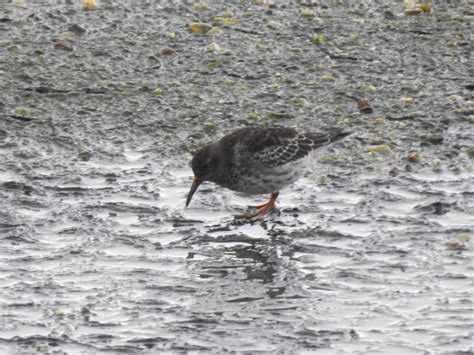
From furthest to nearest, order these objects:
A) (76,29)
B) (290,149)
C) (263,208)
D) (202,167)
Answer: (76,29) → (290,149) → (263,208) → (202,167)

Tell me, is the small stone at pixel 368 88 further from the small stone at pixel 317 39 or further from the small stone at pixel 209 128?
the small stone at pixel 209 128

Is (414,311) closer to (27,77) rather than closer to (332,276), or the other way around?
(332,276)

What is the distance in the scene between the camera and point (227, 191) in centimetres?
1136

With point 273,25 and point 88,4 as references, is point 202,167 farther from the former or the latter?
point 88,4

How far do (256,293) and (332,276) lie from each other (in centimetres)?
65

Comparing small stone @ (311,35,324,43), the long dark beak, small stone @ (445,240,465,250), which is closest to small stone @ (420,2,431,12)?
small stone @ (311,35,324,43)

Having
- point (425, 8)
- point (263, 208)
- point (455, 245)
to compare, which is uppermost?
point (455, 245)

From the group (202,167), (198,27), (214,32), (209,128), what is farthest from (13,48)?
(202,167)

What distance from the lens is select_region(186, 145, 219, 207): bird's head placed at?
10.5 meters

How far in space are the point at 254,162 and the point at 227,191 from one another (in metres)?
0.69

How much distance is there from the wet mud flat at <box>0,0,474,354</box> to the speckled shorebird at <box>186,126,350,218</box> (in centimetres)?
26

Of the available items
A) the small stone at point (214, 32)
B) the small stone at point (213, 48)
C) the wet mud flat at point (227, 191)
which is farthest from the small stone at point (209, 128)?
the small stone at point (214, 32)

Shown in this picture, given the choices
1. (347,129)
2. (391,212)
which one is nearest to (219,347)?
(391,212)

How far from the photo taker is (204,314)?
8617mm
